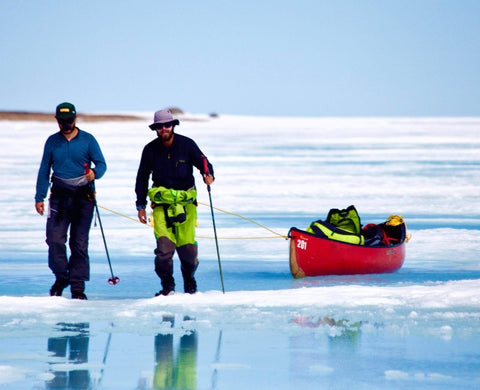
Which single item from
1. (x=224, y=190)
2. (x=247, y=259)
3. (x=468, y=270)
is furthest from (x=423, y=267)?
(x=224, y=190)

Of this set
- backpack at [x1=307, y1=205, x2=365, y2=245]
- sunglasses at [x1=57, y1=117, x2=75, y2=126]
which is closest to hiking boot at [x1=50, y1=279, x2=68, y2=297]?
sunglasses at [x1=57, y1=117, x2=75, y2=126]

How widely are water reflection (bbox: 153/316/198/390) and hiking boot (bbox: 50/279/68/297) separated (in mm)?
1713

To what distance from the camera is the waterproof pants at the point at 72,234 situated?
7.55 m

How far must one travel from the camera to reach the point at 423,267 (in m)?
9.94

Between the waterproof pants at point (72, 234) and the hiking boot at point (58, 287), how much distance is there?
3 centimetres

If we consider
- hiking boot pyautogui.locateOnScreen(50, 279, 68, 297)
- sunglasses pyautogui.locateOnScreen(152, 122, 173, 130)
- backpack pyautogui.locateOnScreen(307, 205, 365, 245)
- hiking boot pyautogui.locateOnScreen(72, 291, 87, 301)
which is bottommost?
hiking boot pyautogui.locateOnScreen(72, 291, 87, 301)

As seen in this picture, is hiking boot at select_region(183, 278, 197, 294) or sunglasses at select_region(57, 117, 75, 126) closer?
sunglasses at select_region(57, 117, 75, 126)

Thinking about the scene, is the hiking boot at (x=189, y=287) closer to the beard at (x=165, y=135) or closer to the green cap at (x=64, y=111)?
the beard at (x=165, y=135)

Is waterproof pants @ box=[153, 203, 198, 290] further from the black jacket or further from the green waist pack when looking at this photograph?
the black jacket

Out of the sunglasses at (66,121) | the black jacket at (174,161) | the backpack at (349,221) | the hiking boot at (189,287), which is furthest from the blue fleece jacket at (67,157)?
the backpack at (349,221)

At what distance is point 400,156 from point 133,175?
481 inches

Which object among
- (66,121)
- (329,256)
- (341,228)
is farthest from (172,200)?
(341,228)

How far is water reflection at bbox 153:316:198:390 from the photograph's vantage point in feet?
16.9

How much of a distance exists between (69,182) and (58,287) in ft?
2.93
